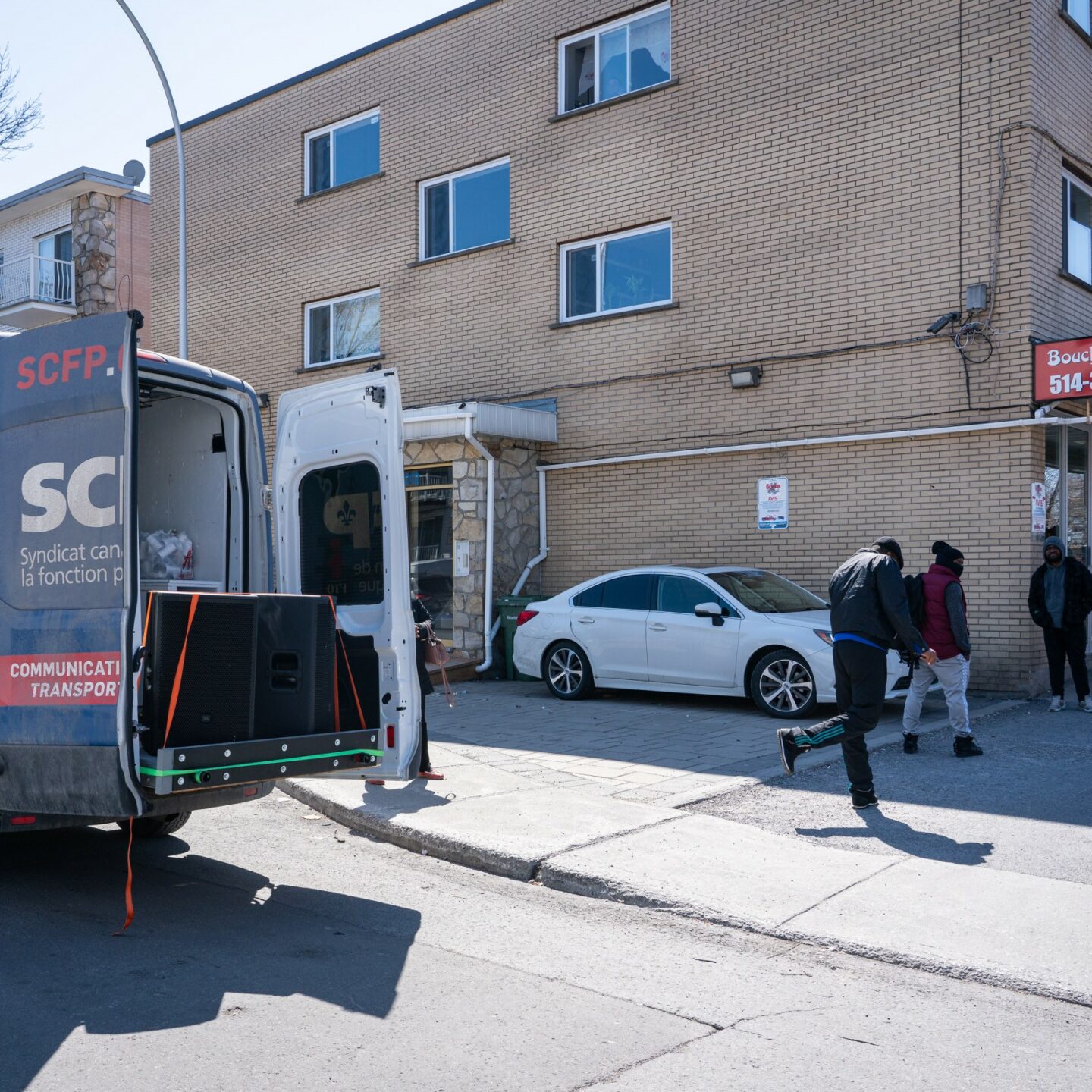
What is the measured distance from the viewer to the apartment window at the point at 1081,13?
533 inches

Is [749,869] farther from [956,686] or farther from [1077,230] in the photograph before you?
[1077,230]

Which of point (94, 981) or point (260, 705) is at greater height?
point (260, 705)

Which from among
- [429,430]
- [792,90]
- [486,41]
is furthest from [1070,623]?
[486,41]

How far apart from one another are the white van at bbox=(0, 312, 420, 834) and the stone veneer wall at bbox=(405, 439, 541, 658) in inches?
332

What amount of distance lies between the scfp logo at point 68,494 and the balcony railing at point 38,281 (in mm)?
22289

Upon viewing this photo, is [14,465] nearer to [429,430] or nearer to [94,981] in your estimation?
[94,981]

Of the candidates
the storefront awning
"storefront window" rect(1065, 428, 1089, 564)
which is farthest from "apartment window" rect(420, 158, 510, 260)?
"storefront window" rect(1065, 428, 1089, 564)

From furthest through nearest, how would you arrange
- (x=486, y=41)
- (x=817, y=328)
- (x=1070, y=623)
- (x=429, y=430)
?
(x=486, y=41) < (x=429, y=430) < (x=817, y=328) < (x=1070, y=623)

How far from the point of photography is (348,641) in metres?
6.50

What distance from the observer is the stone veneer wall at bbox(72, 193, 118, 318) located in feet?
85.4

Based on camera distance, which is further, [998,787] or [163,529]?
[998,787]

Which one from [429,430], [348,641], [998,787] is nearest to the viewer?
[348,641]

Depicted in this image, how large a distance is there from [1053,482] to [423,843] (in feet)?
29.5

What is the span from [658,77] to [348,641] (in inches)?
443
